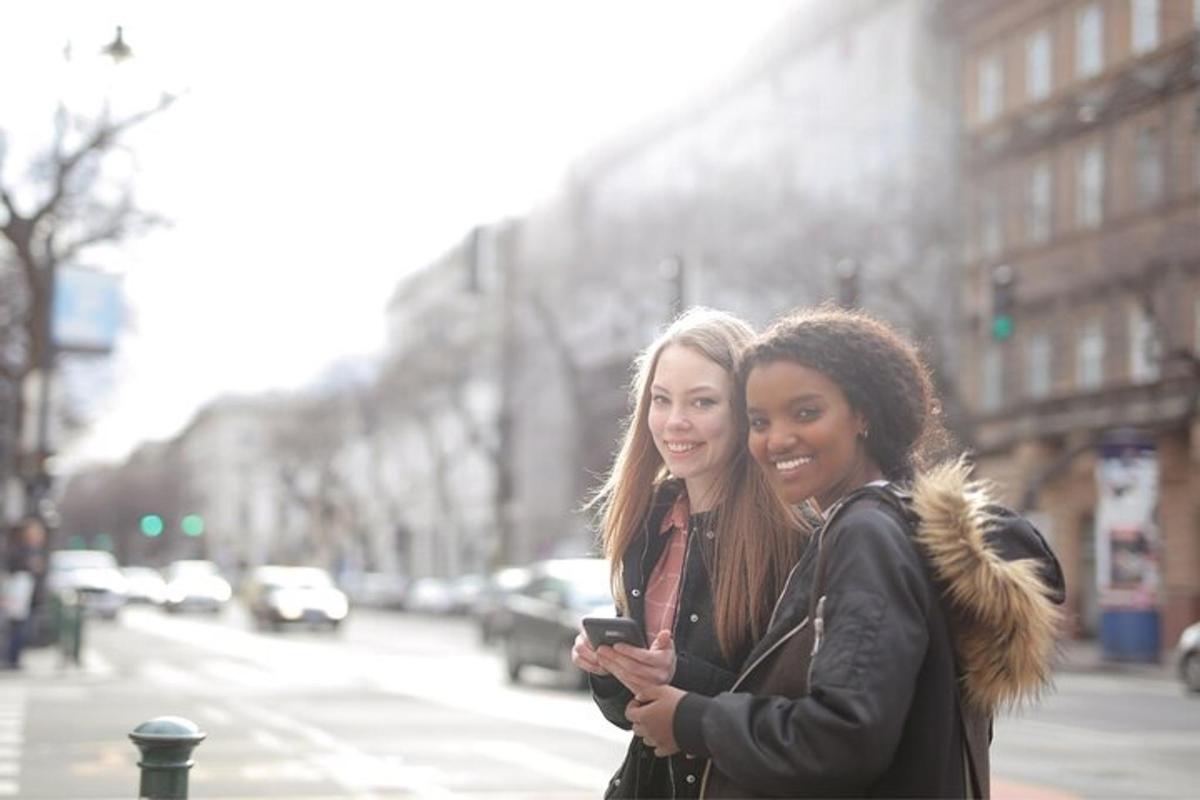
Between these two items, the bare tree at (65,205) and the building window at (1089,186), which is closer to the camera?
the bare tree at (65,205)

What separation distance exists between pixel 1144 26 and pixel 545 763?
30.7m

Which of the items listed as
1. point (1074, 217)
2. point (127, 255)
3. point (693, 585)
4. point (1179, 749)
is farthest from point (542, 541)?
point (693, 585)

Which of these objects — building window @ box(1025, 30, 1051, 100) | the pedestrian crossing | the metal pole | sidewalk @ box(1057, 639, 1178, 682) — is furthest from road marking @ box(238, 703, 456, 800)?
building window @ box(1025, 30, 1051, 100)

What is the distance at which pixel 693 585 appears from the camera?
439 centimetres

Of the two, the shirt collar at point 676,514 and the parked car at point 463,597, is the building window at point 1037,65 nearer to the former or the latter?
the parked car at point 463,597

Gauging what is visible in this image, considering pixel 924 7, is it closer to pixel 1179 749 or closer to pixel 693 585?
pixel 1179 749

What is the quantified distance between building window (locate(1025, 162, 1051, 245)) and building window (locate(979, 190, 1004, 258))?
1.34 m

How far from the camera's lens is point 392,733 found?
18.7 meters

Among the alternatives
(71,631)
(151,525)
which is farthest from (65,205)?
(151,525)

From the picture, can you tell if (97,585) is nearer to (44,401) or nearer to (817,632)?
(44,401)

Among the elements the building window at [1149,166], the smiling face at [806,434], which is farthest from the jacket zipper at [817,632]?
the building window at [1149,166]

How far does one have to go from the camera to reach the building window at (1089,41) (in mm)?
44312

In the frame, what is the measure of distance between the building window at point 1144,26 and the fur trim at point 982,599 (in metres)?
40.4

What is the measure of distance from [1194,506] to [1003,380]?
870cm
